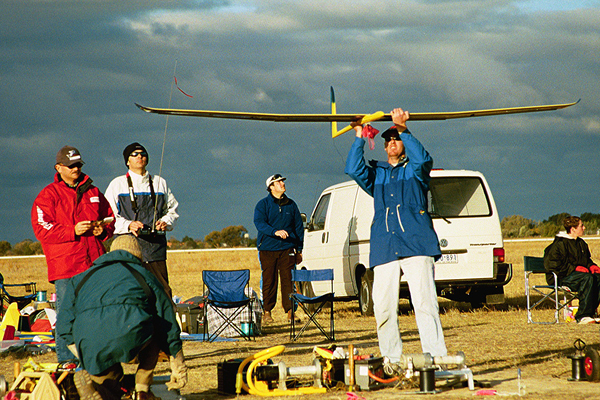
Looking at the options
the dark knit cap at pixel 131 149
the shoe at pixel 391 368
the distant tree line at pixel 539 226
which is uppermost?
the distant tree line at pixel 539 226

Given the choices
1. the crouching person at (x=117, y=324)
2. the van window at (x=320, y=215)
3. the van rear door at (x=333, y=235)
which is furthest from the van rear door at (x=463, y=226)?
the crouching person at (x=117, y=324)

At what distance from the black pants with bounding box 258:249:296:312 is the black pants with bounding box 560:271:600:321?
3896mm

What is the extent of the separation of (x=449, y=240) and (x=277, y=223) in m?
2.51

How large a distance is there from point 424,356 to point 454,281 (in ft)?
17.5

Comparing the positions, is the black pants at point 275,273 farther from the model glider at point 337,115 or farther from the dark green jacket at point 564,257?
the model glider at point 337,115

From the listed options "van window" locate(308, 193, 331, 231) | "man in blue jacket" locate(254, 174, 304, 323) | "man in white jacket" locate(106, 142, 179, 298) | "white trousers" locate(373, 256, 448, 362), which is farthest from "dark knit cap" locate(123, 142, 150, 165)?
"van window" locate(308, 193, 331, 231)

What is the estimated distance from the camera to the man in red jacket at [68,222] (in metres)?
6.28

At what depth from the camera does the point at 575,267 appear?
10.4 metres

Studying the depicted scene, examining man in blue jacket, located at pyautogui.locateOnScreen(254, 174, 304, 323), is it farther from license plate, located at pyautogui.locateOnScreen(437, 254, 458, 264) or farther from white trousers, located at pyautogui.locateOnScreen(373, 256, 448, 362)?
white trousers, located at pyautogui.locateOnScreen(373, 256, 448, 362)

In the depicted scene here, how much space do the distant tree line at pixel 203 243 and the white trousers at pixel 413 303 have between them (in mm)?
55606

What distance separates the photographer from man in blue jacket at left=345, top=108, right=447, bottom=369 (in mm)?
5707

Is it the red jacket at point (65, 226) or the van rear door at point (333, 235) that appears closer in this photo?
the red jacket at point (65, 226)

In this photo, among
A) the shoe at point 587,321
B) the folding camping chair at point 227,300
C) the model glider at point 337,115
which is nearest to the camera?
the model glider at point 337,115

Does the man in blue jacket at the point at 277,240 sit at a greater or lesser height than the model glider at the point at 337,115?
lesser
